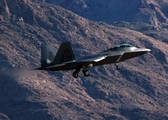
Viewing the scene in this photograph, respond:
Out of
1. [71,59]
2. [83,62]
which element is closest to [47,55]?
[71,59]

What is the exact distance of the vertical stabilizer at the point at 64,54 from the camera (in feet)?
443

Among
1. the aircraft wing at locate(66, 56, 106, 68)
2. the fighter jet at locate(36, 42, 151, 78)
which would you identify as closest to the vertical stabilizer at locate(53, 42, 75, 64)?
the fighter jet at locate(36, 42, 151, 78)

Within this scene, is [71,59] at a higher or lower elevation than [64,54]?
lower

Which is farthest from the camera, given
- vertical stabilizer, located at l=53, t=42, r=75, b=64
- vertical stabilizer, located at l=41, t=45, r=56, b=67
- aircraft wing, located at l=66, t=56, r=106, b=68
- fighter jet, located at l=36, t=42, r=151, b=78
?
vertical stabilizer, located at l=41, t=45, r=56, b=67

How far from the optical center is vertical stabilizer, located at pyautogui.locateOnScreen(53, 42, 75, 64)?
13512 centimetres

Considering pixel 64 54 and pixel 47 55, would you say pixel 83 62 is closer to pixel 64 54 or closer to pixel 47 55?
pixel 64 54

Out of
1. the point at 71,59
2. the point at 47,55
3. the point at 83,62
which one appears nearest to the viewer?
the point at 83,62

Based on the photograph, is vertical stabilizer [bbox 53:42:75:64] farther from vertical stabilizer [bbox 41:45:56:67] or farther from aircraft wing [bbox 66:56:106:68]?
vertical stabilizer [bbox 41:45:56:67]

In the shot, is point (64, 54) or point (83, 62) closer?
point (83, 62)

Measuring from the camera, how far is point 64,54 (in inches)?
5344

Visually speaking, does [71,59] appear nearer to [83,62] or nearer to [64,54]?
[64,54]

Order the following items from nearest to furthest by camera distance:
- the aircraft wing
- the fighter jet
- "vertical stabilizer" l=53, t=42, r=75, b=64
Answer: "vertical stabilizer" l=53, t=42, r=75, b=64 < the aircraft wing < the fighter jet

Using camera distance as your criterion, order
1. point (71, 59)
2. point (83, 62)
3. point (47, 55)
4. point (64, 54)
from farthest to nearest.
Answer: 1. point (47, 55)
2. point (71, 59)
3. point (64, 54)
4. point (83, 62)

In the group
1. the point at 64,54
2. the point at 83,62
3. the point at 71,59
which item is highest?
the point at 64,54
